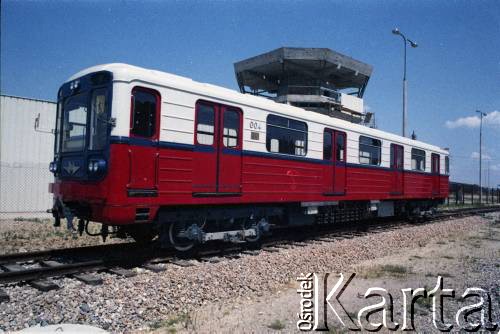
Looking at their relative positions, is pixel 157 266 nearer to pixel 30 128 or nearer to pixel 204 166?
pixel 204 166

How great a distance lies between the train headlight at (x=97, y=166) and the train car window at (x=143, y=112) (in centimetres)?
73

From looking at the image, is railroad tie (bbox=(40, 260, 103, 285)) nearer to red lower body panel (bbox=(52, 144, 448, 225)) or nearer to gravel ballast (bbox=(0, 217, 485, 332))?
gravel ballast (bbox=(0, 217, 485, 332))

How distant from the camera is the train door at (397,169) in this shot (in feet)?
52.9

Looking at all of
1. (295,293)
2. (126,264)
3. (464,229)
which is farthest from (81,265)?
(464,229)

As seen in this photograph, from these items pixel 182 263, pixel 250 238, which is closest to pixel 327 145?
pixel 250 238

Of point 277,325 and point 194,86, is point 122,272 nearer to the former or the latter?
point 277,325

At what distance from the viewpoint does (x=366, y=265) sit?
8.89m

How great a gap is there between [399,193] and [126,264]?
12.0m

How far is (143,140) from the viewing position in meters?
7.67

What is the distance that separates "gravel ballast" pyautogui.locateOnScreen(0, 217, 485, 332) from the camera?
525 cm

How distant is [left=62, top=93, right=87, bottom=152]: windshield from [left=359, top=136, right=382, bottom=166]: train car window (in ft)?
29.5

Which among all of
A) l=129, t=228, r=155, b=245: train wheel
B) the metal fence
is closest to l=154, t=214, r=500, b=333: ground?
l=129, t=228, r=155, b=245: train wheel

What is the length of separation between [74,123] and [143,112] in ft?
6.18

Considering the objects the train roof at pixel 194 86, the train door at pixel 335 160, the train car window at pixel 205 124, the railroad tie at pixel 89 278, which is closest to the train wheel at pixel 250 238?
the train car window at pixel 205 124
